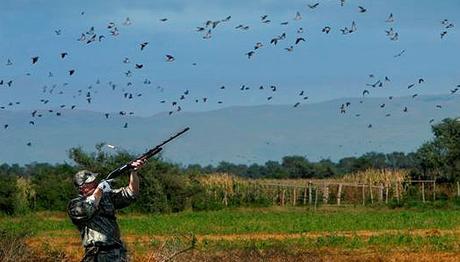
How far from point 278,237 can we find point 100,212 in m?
22.2

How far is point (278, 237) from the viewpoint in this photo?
110ft

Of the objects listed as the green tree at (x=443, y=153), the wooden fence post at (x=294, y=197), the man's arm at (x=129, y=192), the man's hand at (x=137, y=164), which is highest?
the green tree at (x=443, y=153)

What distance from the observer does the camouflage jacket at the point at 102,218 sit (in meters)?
11.5

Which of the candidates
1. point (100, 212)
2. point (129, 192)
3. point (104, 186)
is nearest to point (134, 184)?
point (129, 192)

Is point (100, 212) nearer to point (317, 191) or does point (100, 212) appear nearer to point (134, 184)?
point (134, 184)

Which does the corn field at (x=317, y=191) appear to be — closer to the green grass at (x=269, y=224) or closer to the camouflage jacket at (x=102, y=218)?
the green grass at (x=269, y=224)

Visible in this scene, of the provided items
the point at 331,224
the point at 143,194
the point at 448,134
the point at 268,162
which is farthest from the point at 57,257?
the point at 268,162

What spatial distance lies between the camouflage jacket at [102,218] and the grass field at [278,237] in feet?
7.68

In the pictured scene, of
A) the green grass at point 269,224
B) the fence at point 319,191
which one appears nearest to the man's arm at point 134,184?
the green grass at point 269,224

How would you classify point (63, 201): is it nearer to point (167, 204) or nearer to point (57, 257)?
point (167, 204)

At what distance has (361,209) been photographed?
58.3m

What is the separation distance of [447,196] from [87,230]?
52.8 m

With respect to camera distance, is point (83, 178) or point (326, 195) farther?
point (326, 195)

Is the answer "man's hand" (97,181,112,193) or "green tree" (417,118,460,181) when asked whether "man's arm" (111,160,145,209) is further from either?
"green tree" (417,118,460,181)
